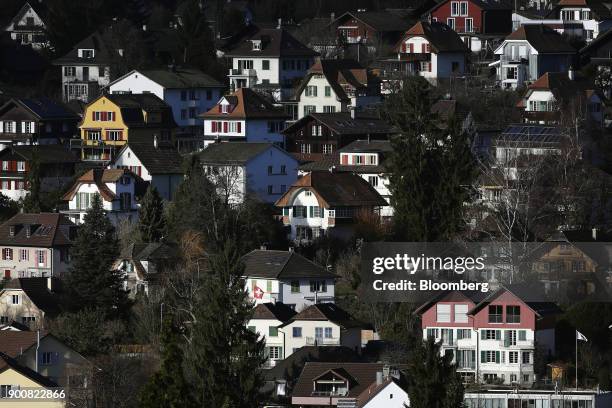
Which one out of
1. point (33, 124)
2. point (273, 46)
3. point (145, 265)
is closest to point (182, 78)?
point (273, 46)

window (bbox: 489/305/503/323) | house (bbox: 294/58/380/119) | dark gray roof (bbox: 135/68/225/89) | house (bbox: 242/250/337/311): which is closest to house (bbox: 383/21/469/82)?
house (bbox: 294/58/380/119)

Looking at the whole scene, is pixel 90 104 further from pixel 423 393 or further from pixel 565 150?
pixel 423 393

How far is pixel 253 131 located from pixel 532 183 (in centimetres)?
1336

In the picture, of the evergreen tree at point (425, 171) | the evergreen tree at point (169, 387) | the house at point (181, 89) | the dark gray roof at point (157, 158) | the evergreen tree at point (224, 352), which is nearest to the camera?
the evergreen tree at point (169, 387)

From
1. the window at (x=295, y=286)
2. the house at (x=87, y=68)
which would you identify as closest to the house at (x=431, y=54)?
the house at (x=87, y=68)

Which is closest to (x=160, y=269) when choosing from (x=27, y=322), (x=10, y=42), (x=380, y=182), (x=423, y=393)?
(x=27, y=322)

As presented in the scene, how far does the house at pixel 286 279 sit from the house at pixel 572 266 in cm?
476

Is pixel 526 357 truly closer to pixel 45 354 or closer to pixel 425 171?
pixel 425 171

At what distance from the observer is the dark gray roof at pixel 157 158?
211 feet

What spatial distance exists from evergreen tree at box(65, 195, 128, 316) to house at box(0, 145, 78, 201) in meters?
7.69

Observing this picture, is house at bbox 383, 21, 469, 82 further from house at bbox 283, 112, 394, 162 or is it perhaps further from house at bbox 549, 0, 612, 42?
house at bbox 283, 112, 394, 162

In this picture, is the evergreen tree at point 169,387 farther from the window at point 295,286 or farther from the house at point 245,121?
the house at point 245,121

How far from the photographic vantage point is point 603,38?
223 feet

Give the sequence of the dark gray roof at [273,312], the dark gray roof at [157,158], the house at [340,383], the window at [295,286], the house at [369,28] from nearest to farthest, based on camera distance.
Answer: the house at [340,383]
the dark gray roof at [273,312]
the window at [295,286]
the dark gray roof at [157,158]
the house at [369,28]
